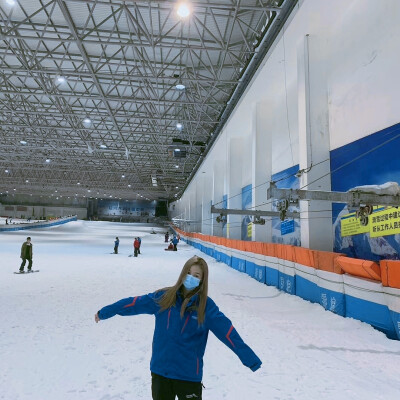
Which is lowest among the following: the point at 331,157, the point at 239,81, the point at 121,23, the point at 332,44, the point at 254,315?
the point at 254,315

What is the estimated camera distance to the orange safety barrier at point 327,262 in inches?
280

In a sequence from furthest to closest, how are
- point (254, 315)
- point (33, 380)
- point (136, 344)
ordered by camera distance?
point (254, 315), point (136, 344), point (33, 380)

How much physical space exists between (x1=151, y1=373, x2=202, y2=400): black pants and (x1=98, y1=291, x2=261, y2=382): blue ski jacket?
Answer: 0.04m

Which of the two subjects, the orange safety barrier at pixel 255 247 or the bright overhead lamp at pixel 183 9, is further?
the orange safety barrier at pixel 255 247

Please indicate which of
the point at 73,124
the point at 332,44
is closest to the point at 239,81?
the point at 332,44

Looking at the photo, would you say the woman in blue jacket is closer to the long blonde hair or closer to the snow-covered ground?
the long blonde hair

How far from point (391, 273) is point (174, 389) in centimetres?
501

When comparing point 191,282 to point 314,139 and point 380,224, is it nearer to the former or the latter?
point 380,224

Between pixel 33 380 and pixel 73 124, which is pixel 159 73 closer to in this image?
pixel 73 124

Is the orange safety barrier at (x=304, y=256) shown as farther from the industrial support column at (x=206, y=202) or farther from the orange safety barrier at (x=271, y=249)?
the industrial support column at (x=206, y=202)

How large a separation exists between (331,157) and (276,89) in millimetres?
6079

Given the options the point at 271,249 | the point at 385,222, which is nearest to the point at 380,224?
the point at 385,222

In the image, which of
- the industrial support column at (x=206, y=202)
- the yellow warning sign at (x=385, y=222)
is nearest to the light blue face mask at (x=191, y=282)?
the yellow warning sign at (x=385, y=222)

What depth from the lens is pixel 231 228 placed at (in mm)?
21516
